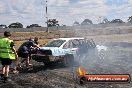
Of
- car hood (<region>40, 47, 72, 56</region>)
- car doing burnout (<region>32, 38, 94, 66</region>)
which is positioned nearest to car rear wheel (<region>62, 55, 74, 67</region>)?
car doing burnout (<region>32, 38, 94, 66</region>)

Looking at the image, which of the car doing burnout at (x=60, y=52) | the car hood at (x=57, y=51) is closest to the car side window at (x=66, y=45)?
the car doing burnout at (x=60, y=52)

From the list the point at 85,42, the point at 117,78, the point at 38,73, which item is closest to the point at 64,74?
the point at 38,73

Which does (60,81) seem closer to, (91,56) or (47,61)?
(47,61)

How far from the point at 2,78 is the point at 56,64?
17.1 ft

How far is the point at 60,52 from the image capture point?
1561cm

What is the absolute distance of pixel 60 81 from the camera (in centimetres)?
1184

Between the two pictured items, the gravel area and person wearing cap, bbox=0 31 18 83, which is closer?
the gravel area

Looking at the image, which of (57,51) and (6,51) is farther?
(57,51)

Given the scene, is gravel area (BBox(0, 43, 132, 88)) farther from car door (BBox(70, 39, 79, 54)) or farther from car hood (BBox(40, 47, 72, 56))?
car door (BBox(70, 39, 79, 54))

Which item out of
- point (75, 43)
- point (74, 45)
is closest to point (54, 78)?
point (74, 45)

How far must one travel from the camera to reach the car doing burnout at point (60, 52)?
15.1m

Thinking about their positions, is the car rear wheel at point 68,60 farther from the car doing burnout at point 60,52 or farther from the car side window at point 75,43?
the car side window at point 75,43

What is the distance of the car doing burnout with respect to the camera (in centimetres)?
1509

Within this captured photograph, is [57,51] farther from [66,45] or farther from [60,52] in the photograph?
[66,45]
